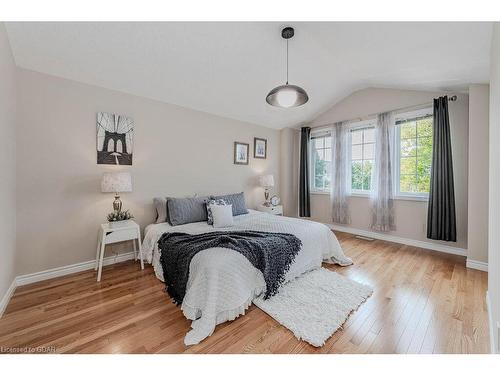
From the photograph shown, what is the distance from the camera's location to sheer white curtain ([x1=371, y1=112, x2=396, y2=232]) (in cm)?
367

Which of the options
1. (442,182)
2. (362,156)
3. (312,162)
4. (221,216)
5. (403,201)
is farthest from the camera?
(312,162)

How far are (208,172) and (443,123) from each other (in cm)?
362

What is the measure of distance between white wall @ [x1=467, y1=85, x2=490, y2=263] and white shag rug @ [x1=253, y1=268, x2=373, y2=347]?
1770mm

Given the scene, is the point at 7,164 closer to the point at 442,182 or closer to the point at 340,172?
the point at 340,172

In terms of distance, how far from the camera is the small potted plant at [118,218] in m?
2.56

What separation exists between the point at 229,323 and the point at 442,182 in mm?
3442

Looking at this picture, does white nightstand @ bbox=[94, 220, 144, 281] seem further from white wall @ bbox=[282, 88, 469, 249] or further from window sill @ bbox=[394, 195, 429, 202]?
window sill @ bbox=[394, 195, 429, 202]

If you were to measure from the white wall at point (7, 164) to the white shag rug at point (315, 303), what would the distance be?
2.24 m

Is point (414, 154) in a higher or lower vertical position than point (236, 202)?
higher

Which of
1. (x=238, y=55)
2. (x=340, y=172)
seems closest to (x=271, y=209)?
(x=340, y=172)

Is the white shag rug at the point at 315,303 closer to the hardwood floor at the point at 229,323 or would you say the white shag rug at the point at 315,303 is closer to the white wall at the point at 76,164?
the hardwood floor at the point at 229,323

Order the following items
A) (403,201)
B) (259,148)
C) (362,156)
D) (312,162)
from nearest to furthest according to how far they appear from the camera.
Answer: (403,201) → (362,156) → (259,148) → (312,162)

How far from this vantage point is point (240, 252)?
1837mm

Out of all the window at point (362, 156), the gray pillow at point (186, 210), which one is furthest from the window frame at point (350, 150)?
the gray pillow at point (186, 210)
